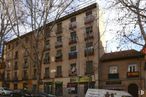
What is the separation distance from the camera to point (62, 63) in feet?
212

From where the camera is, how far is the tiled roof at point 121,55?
1999 inches

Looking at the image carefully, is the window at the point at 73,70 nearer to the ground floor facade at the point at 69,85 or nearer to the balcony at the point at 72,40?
the ground floor facade at the point at 69,85

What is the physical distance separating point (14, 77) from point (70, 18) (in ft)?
89.4

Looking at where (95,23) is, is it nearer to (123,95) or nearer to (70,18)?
(70,18)

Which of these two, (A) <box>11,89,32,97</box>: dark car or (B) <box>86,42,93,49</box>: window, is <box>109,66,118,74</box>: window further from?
(A) <box>11,89,32,97</box>: dark car

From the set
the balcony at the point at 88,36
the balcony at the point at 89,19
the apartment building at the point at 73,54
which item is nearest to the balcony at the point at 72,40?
the apartment building at the point at 73,54

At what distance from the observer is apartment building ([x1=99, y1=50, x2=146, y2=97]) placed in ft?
164

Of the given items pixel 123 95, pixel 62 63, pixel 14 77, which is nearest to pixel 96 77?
pixel 62 63

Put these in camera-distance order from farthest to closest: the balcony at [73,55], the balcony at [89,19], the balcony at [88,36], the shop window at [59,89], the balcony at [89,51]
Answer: the shop window at [59,89] < the balcony at [73,55] < the balcony at [88,36] < the balcony at [89,51] < the balcony at [89,19]

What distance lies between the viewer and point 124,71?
52438 millimetres

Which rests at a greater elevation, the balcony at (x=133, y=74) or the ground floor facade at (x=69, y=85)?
the balcony at (x=133, y=74)

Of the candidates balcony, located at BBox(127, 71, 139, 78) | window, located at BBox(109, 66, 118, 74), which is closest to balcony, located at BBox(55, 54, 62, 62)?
window, located at BBox(109, 66, 118, 74)

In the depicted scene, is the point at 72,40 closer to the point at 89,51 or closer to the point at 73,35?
the point at 73,35

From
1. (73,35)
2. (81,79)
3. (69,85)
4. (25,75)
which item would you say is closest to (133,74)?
(81,79)
